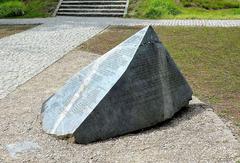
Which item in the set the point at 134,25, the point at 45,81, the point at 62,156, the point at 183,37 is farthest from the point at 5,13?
the point at 62,156

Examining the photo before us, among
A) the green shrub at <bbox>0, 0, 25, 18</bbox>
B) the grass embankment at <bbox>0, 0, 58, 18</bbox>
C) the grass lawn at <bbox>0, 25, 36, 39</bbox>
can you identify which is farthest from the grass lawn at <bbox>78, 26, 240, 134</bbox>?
the green shrub at <bbox>0, 0, 25, 18</bbox>

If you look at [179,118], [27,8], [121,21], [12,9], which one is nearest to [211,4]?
[121,21]

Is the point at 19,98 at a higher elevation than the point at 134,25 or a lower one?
higher

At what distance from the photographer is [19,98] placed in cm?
757

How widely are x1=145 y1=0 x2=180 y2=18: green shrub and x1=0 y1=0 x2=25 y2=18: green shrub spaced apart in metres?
5.11

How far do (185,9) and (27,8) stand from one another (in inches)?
251

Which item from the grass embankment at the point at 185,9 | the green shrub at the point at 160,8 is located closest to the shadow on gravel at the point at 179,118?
the grass embankment at the point at 185,9

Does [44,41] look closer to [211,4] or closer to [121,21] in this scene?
[121,21]

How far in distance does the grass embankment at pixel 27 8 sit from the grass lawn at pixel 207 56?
4.80 meters

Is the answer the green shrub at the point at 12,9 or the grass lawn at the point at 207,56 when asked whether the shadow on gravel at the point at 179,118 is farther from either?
the green shrub at the point at 12,9

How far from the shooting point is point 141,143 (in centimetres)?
555

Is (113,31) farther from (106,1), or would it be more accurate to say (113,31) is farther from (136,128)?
(136,128)

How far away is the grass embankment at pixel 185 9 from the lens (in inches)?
680

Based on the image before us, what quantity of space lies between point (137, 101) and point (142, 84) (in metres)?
0.24
